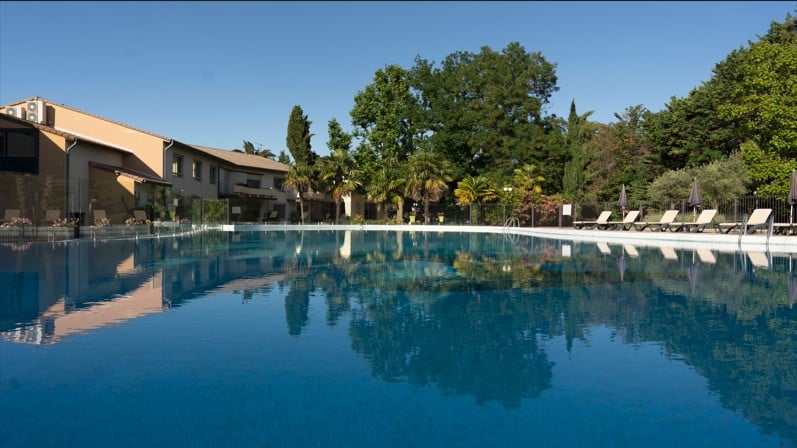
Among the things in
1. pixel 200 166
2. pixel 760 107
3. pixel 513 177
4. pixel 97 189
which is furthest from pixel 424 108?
pixel 97 189

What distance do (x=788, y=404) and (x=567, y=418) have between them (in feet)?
6.00

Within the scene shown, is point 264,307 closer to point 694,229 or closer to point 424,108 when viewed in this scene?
point 694,229

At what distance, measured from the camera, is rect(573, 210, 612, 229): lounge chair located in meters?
32.2

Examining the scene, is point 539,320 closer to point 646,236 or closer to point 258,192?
point 646,236

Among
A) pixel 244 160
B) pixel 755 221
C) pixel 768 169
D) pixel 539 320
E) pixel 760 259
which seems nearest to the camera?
pixel 539 320

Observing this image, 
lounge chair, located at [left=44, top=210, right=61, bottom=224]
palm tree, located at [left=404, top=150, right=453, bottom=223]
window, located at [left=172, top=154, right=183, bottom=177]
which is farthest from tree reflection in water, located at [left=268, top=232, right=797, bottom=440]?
palm tree, located at [left=404, top=150, right=453, bottom=223]

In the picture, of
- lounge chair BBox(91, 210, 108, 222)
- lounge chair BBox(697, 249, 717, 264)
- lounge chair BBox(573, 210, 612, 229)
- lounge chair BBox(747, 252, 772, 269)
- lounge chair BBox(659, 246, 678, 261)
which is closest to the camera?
lounge chair BBox(747, 252, 772, 269)

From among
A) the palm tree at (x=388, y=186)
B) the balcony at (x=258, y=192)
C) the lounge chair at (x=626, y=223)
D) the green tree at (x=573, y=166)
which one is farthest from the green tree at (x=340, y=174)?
the lounge chair at (x=626, y=223)

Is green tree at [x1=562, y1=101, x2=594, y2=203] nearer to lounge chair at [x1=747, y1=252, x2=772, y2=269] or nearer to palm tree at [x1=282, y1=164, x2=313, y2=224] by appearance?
palm tree at [x1=282, y1=164, x2=313, y2=224]

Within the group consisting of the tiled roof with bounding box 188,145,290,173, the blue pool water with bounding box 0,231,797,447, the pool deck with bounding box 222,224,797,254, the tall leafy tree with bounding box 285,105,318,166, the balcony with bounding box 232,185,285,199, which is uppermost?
the tall leafy tree with bounding box 285,105,318,166

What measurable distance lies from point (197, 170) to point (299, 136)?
41.7ft

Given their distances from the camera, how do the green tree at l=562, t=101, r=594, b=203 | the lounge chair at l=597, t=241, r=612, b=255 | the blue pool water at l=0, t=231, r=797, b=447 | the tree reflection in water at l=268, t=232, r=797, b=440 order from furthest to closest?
the green tree at l=562, t=101, r=594, b=203, the lounge chair at l=597, t=241, r=612, b=255, the tree reflection in water at l=268, t=232, r=797, b=440, the blue pool water at l=0, t=231, r=797, b=447

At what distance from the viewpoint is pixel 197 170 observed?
38062 millimetres

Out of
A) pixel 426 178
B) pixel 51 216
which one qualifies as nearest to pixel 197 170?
pixel 426 178
